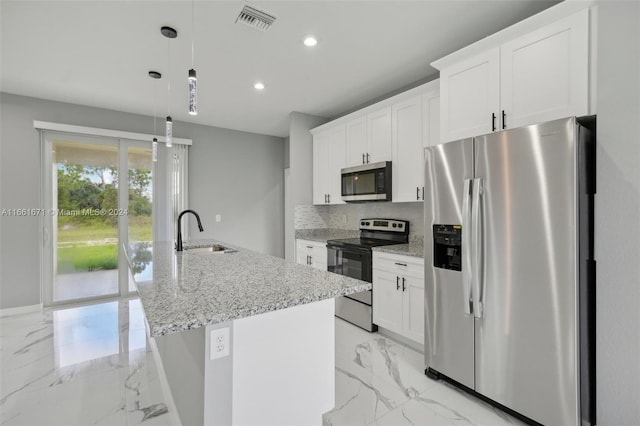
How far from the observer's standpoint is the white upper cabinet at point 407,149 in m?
3.01

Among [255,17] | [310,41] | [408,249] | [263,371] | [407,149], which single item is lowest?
[263,371]

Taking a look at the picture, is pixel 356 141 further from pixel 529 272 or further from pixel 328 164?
pixel 529 272

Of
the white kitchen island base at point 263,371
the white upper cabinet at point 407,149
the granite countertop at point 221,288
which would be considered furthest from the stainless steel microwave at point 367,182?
the white kitchen island base at point 263,371

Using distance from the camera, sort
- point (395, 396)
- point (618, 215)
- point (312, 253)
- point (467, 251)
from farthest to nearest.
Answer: point (312, 253) < point (395, 396) < point (467, 251) < point (618, 215)

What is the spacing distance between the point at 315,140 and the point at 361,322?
2.62 meters

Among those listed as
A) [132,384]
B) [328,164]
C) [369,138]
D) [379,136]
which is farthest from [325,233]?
[132,384]

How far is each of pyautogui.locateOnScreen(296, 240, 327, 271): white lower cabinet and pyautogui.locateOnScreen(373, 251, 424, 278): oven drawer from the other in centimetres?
82

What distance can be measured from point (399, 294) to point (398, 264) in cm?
28

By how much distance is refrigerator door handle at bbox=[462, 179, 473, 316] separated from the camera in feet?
6.31

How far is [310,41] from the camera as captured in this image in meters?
2.49

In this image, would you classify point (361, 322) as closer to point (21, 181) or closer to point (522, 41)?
point (522, 41)

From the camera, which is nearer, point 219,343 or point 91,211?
point 219,343

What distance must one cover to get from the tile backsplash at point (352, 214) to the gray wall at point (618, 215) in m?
1.79

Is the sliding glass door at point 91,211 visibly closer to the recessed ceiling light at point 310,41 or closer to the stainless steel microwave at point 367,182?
the stainless steel microwave at point 367,182
